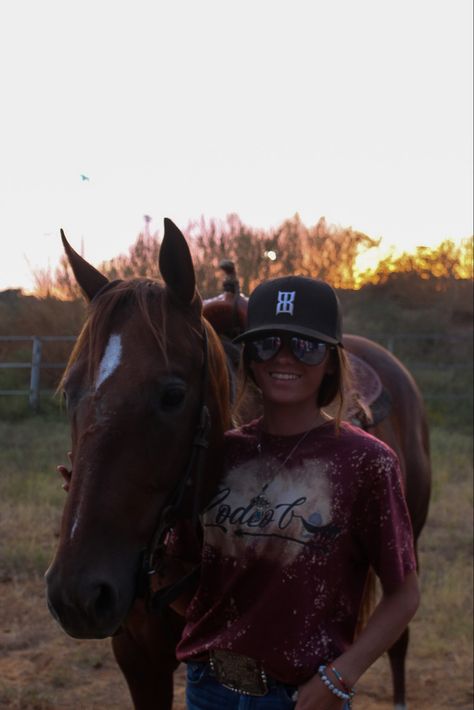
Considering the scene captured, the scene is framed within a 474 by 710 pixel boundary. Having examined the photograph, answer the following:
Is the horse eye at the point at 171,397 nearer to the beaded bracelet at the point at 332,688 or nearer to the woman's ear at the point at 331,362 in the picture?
the woman's ear at the point at 331,362

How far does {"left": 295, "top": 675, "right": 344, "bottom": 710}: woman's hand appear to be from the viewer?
151 cm

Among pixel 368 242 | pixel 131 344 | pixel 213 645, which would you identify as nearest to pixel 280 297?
pixel 131 344

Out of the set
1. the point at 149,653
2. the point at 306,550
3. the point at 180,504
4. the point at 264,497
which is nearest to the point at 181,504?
the point at 180,504

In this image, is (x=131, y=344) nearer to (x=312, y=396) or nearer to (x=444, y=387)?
(x=312, y=396)

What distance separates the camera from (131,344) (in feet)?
5.46

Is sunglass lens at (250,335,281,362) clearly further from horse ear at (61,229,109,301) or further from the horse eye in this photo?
horse ear at (61,229,109,301)

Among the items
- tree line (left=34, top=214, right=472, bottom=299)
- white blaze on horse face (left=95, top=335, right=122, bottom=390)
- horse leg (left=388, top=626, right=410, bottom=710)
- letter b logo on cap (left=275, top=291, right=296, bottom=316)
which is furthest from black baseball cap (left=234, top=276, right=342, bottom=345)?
tree line (left=34, top=214, right=472, bottom=299)

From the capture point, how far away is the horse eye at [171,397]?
65.8 inches

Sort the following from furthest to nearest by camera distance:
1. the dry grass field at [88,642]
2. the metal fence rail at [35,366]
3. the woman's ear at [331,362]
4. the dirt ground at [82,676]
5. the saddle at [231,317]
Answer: the metal fence rail at [35,366]
the dry grass field at [88,642]
the dirt ground at [82,676]
the saddle at [231,317]
the woman's ear at [331,362]

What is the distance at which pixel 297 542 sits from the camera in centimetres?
163

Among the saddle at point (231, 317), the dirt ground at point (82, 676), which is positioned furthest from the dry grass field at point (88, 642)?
the saddle at point (231, 317)

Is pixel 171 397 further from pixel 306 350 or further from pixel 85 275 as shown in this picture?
pixel 85 275

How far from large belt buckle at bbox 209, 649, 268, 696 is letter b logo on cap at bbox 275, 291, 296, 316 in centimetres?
73

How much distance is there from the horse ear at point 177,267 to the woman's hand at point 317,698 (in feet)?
2.84
